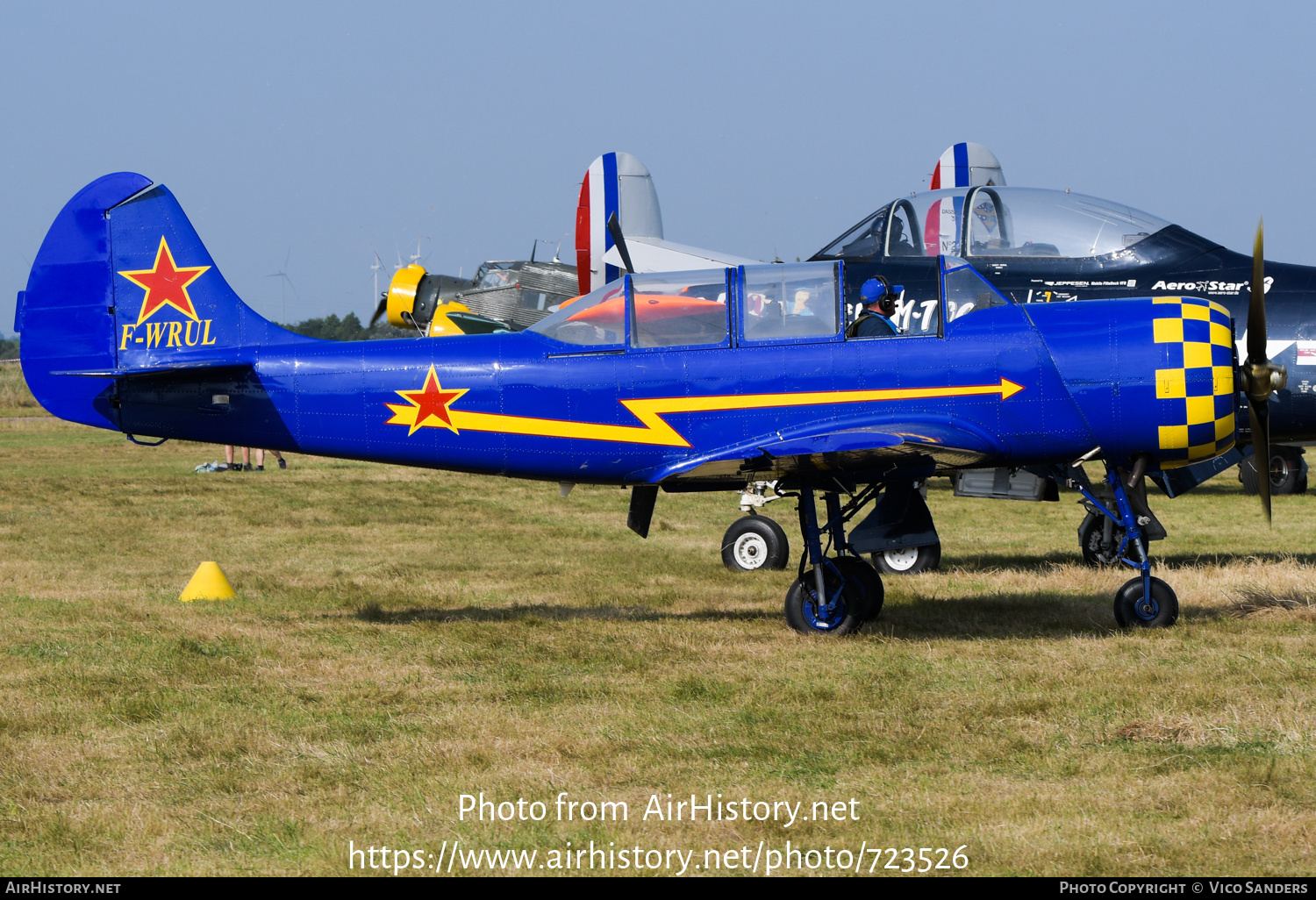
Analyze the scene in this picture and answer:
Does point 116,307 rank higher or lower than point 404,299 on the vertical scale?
lower

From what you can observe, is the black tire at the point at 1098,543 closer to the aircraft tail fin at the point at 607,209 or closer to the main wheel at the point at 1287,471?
the main wheel at the point at 1287,471

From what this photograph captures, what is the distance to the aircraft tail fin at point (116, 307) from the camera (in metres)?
8.75

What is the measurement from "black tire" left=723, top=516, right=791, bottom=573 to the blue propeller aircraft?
9.34 feet

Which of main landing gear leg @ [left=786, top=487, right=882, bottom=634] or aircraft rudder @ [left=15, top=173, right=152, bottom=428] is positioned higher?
aircraft rudder @ [left=15, top=173, right=152, bottom=428]

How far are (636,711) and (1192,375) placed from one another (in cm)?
408

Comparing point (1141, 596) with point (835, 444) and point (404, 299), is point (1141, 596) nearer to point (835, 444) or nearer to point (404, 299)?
point (835, 444)

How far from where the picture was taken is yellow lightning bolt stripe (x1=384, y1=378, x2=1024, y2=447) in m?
8.02

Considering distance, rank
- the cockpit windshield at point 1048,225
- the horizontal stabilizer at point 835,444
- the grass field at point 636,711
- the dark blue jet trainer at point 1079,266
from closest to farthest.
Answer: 1. the grass field at point 636,711
2. the horizontal stabilizer at point 835,444
3. the dark blue jet trainer at point 1079,266
4. the cockpit windshield at point 1048,225

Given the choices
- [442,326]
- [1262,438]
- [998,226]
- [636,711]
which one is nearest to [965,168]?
[442,326]

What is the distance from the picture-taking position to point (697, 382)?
8.20 meters


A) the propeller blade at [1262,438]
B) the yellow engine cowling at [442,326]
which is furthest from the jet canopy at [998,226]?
the yellow engine cowling at [442,326]

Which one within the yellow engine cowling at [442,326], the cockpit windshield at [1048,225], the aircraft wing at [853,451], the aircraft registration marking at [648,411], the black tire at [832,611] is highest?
the cockpit windshield at [1048,225]

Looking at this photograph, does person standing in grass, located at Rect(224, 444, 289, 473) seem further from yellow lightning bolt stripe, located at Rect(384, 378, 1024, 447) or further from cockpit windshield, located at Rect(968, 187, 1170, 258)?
yellow lightning bolt stripe, located at Rect(384, 378, 1024, 447)

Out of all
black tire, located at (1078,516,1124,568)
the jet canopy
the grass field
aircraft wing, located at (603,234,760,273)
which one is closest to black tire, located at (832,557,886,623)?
the grass field
